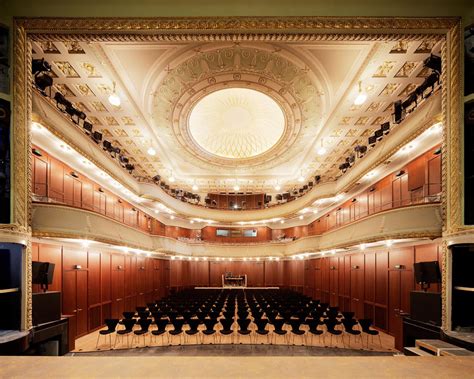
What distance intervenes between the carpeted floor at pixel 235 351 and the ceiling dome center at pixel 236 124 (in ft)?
28.3

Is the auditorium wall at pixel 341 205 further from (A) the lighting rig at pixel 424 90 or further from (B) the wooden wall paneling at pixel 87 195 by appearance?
(A) the lighting rig at pixel 424 90

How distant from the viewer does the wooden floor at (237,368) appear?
2254 mm

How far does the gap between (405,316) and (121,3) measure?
9664 millimetres

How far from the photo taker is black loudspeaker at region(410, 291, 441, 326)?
7121 mm

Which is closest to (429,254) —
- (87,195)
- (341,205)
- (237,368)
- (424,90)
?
(424,90)

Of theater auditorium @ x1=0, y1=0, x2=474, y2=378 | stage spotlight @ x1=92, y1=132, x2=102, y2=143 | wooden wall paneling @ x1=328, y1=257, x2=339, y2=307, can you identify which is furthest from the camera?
wooden wall paneling @ x1=328, y1=257, x2=339, y2=307

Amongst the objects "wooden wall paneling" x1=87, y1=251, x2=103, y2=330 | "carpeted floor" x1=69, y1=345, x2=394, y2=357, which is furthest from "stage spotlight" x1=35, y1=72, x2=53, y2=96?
"carpeted floor" x1=69, y1=345, x2=394, y2=357

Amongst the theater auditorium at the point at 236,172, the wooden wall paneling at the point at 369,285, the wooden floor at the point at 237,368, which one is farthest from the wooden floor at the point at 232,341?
the wooden floor at the point at 237,368

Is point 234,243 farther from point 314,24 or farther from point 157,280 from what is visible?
point 314,24

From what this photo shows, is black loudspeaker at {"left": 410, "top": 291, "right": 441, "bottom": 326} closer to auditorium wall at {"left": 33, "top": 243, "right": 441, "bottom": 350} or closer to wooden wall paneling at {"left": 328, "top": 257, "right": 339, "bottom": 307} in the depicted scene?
auditorium wall at {"left": 33, "top": 243, "right": 441, "bottom": 350}

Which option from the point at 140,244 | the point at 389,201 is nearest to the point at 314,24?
the point at 389,201

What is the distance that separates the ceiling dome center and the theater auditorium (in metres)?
0.11

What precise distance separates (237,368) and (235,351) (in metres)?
8.39

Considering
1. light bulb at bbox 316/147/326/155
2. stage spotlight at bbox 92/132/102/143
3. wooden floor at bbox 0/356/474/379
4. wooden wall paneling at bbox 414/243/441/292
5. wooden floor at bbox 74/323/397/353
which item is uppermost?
stage spotlight at bbox 92/132/102/143
